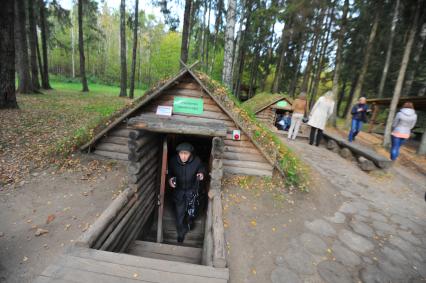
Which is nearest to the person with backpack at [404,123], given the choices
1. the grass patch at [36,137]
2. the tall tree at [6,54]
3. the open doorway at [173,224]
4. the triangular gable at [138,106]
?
the open doorway at [173,224]

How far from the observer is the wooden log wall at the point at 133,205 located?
11.0 ft

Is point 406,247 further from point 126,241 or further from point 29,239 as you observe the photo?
point 29,239

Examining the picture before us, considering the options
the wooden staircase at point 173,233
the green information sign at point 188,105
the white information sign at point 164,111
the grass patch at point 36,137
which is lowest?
the wooden staircase at point 173,233

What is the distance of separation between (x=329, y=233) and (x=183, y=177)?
128 inches

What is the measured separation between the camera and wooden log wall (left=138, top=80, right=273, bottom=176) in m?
5.79

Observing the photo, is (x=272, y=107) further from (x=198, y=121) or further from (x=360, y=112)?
(x=198, y=121)

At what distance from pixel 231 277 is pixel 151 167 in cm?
350

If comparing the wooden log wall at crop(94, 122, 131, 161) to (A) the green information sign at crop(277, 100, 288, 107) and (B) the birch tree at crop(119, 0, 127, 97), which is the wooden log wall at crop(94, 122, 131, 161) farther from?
(B) the birch tree at crop(119, 0, 127, 97)

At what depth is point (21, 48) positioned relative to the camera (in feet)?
41.2

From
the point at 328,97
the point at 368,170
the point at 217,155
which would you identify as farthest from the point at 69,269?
the point at 328,97

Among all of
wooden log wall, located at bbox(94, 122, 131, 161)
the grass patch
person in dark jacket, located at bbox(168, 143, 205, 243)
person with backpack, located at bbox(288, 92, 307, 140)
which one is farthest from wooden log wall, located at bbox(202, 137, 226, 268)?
person with backpack, located at bbox(288, 92, 307, 140)

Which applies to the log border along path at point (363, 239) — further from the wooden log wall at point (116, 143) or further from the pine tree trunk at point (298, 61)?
the pine tree trunk at point (298, 61)

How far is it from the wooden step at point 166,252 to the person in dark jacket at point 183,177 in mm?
590

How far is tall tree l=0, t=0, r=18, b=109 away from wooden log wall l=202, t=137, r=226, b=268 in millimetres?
9531
